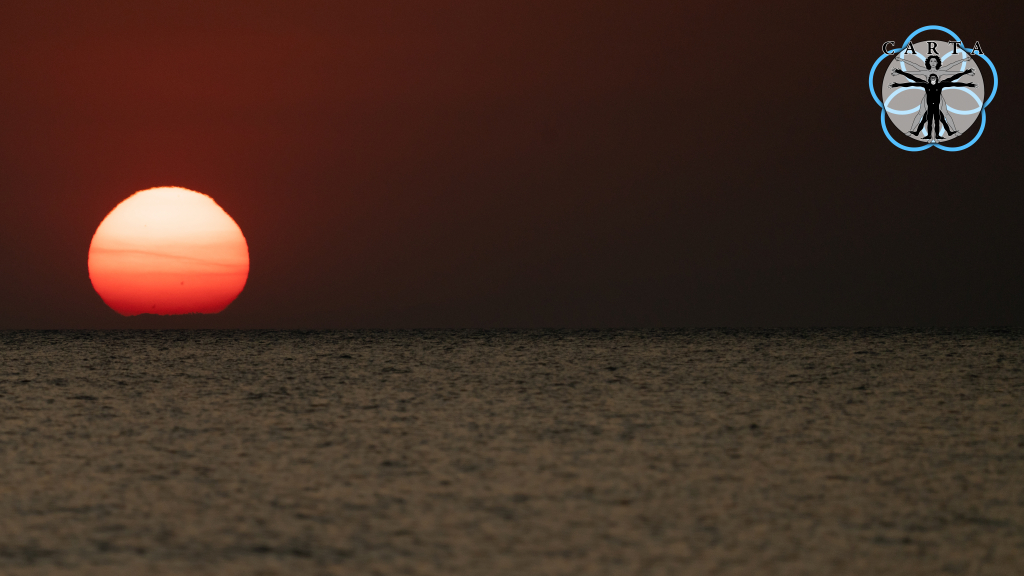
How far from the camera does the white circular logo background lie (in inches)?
A: 306

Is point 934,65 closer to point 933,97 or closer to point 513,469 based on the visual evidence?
point 933,97

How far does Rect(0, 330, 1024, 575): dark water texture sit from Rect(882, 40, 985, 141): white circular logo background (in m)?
3.11

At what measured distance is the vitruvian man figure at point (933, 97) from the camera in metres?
7.69

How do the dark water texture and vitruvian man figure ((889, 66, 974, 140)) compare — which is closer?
the dark water texture

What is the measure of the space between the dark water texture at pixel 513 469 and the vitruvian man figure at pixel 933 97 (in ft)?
10.0


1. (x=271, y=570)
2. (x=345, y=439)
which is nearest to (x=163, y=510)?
(x=271, y=570)

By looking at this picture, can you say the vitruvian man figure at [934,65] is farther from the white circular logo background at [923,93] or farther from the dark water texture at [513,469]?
the dark water texture at [513,469]

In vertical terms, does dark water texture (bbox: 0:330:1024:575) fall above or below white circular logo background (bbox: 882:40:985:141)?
below

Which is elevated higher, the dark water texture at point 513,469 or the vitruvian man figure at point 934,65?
the vitruvian man figure at point 934,65

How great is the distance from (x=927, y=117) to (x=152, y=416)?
6.84 metres

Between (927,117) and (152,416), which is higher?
(927,117)

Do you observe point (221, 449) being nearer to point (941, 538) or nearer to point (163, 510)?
point (163, 510)

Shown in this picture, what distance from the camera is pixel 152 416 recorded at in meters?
3.78

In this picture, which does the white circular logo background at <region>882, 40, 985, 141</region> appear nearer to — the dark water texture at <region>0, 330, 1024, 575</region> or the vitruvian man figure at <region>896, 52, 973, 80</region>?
the vitruvian man figure at <region>896, 52, 973, 80</region>
